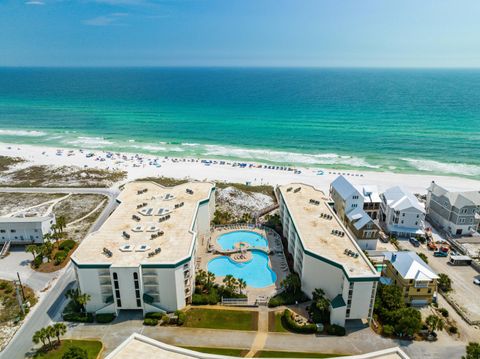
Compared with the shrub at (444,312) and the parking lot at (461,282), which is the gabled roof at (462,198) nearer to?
the parking lot at (461,282)

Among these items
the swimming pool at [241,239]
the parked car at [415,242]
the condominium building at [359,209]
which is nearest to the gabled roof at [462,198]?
the parked car at [415,242]

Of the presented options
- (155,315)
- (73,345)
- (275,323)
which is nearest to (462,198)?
(275,323)

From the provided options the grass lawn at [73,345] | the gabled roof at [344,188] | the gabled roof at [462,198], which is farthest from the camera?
the gabled roof at [344,188]

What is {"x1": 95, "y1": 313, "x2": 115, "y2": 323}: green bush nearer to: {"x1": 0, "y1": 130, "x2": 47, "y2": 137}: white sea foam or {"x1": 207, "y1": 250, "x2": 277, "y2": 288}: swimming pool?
{"x1": 207, "y1": 250, "x2": 277, "y2": 288}: swimming pool

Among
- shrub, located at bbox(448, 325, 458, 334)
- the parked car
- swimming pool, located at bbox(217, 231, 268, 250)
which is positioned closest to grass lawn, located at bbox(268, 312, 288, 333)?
swimming pool, located at bbox(217, 231, 268, 250)

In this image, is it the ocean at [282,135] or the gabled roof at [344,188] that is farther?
the ocean at [282,135]

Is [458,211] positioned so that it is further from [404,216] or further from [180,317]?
→ [180,317]
